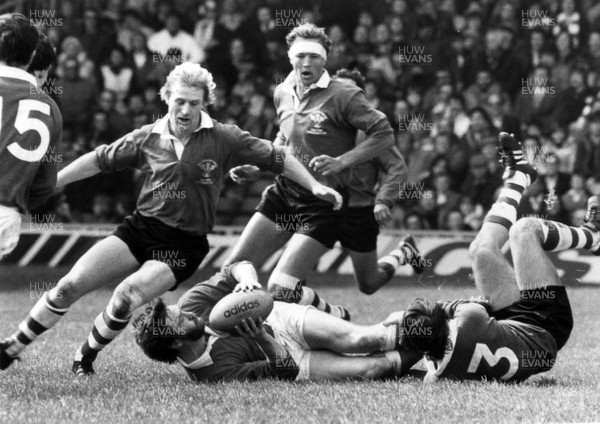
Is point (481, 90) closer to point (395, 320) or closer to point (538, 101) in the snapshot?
point (538, 101)

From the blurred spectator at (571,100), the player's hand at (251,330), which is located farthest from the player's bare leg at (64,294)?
the blurred spectator at (571,100)

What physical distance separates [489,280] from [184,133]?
2.04 meters

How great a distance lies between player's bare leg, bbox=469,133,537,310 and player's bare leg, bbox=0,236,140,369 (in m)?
2.12

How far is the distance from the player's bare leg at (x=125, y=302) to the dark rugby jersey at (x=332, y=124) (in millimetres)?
1554

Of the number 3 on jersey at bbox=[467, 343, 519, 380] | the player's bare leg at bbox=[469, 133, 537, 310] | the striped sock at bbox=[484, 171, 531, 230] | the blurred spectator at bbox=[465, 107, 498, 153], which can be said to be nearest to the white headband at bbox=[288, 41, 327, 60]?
the player's bare leg at bbox=[469, 133, 537, 310]

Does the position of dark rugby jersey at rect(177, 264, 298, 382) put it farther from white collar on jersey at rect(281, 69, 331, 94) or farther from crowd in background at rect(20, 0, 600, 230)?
crowd in background at rect(20, 0, 600, 230)

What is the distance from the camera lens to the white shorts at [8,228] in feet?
18.3

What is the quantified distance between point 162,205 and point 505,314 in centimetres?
215

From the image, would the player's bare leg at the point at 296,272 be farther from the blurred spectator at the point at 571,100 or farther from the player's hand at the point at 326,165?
the blurred spectator at the point at 571,100

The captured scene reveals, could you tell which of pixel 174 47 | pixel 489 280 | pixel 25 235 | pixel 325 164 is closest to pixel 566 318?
pixel 489 280

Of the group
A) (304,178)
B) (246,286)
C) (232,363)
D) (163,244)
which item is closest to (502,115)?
(304,178)

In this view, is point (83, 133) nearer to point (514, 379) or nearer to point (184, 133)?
point (184, 133)

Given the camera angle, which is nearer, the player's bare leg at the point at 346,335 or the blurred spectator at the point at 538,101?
the player's bare leg at the point at 346,335

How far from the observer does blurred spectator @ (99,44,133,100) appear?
1424 centimetres
